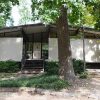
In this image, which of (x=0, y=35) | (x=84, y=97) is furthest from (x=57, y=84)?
(x=0, y=35)

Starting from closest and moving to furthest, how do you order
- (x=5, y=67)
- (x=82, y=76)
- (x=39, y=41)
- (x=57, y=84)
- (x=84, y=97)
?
(x=84, y=97)
(x=57, y=84)
(x=82, y=76)
(x=5, y=67)
(x=39, y=41)

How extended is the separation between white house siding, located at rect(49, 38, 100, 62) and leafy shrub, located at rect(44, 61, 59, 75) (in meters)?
1.42

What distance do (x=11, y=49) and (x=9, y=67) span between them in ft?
5.90

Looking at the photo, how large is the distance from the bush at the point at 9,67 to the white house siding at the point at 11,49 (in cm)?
91

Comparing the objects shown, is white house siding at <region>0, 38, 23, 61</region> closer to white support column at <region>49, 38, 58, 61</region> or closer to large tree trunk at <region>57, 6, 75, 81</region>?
white support column at <region>49, 38, 58, 61</region>

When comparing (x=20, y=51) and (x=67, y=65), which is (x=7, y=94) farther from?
(x=20, y=51)

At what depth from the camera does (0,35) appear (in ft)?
72.2

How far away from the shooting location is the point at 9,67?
67.5ft

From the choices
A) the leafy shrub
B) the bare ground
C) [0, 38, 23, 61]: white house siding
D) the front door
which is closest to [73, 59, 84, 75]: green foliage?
the leafy shrub

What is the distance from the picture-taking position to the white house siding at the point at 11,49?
21688mm

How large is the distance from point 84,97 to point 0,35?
11852mm

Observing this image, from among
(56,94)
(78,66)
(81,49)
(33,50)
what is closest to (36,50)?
(33,50)

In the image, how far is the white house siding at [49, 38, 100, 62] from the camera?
71.0 ft

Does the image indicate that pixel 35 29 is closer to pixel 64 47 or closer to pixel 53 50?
pixel 53 50
